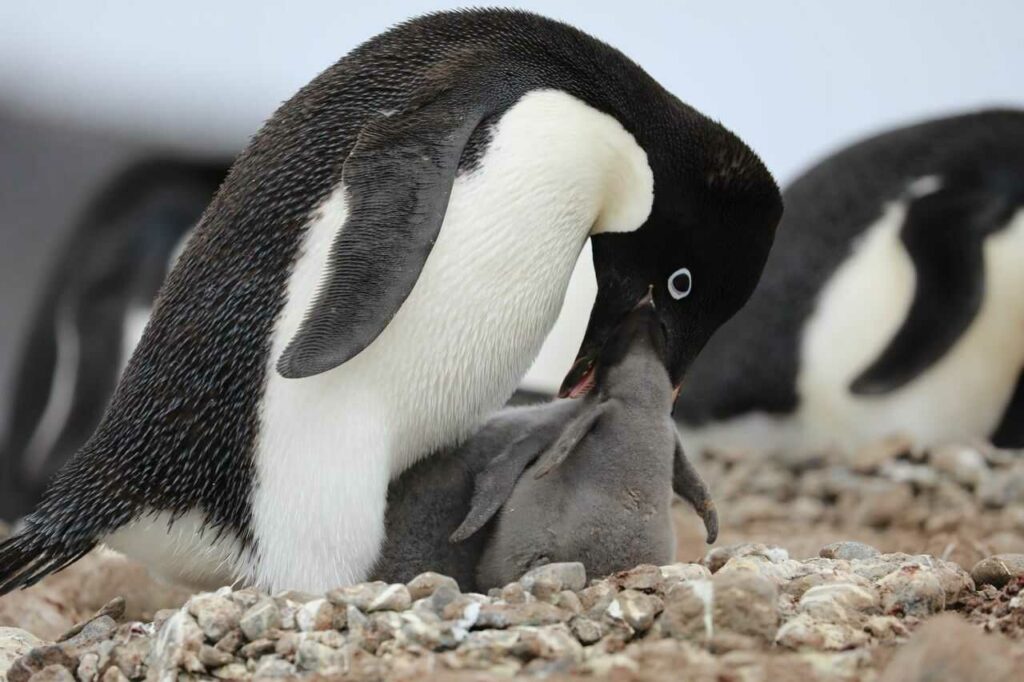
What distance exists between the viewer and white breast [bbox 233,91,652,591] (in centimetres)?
228

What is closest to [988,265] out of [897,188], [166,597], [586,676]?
[897,188]

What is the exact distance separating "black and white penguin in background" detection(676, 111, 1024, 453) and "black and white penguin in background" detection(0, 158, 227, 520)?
8.34ft

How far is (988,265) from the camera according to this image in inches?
202

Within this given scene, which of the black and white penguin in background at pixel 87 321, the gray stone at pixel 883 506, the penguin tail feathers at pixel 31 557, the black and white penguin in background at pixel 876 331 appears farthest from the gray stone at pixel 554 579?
the black and white penguin in background at pixel 87 321

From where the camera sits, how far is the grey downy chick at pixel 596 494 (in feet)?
Result: 7.68

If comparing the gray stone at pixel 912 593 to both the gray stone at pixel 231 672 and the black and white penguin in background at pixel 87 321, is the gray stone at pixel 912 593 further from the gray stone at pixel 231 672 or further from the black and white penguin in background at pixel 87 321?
the black and white penguin in background at pixel 87 321

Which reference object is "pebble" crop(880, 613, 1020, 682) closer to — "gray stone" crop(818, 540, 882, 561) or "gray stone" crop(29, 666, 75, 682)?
"gray stone" crop(818, 540, 882, 561)

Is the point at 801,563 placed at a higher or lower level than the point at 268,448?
lower

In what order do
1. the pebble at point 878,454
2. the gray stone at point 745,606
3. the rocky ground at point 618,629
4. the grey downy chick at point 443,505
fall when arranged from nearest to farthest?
the rocky ground at point 618,629, the gray stone at point 745,606, the grey downy chick at point 443,505, the pebble at point 878,454

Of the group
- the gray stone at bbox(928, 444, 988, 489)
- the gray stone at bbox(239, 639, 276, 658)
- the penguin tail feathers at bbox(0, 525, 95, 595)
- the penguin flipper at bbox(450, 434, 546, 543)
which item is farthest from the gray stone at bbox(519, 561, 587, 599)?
the gray stone at bbox(928, 444, 988, 489)

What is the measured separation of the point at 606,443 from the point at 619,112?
536 mm

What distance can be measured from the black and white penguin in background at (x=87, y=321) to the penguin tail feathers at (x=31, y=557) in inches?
142

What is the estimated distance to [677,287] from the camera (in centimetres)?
252

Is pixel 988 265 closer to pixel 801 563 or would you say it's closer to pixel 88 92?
pixel 801 563
